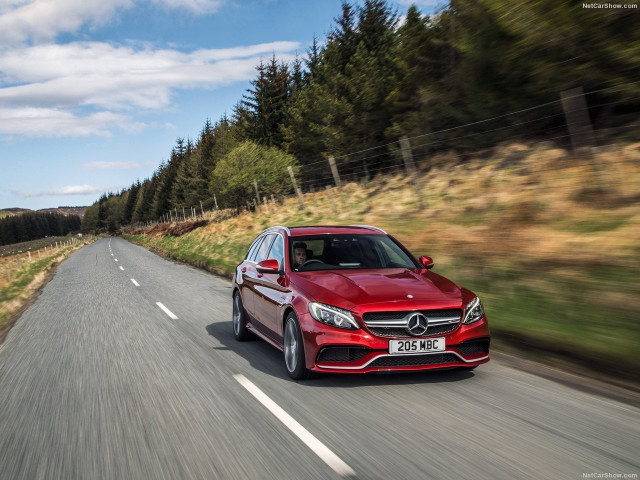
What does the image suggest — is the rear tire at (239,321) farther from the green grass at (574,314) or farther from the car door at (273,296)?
the green grass at (574,314)

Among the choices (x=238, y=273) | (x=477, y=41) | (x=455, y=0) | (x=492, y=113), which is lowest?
(x=238, y=273)

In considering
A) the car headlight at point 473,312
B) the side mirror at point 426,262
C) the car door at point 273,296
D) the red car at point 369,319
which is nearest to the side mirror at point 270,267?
the red car at point 369,319

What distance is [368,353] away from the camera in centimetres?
509

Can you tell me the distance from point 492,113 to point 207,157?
6163 cm

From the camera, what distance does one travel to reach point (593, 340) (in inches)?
227

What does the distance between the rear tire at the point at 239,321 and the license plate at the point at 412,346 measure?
318cm

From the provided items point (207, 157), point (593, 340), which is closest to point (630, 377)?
point (593, 340)

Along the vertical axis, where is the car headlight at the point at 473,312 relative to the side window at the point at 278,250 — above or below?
below

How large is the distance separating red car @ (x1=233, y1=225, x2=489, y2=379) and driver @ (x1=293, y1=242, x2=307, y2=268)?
32mm

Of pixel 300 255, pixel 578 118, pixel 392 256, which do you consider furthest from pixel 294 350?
pixel 578 118

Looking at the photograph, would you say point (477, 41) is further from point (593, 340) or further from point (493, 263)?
point (593, 340)

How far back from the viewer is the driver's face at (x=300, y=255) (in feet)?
21.8

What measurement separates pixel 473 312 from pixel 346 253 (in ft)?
5.98

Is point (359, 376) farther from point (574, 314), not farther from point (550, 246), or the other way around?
point (550, 246)
